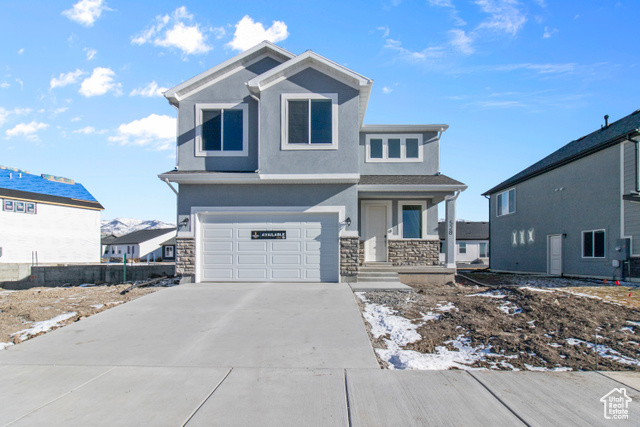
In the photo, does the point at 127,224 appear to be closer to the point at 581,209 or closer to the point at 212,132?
the point at 212,132

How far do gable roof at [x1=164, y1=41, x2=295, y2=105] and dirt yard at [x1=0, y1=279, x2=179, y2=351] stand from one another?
6064mm

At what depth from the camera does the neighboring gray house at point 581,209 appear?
14703 millimetres

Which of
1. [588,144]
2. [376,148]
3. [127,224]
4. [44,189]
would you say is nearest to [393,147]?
[376,148]

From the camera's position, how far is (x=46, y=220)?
3017 cm

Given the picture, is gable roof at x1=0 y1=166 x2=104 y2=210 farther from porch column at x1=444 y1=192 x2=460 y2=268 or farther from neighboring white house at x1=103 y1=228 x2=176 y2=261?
porch column at x1=444 y1=192 x2=460 y2=268

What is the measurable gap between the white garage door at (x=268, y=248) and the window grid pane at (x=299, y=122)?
2.29 m

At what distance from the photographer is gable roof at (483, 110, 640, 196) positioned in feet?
49.6

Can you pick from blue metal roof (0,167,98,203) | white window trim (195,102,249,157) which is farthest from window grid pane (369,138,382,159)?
blue metal roof (0,167,98,203)

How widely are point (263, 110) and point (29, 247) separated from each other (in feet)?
81.6

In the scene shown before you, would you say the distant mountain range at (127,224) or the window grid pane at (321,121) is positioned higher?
the window grid pane at (321,121)

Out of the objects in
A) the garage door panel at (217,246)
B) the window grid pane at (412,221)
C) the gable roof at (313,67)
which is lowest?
the garage door panel at (217,246)

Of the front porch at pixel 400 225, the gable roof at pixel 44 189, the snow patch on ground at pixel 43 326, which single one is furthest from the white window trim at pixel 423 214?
the gable roof at pixel 44 189

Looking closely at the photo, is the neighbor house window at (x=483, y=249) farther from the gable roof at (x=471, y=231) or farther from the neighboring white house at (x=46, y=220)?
the neighboring white house at (x=46, y=220)

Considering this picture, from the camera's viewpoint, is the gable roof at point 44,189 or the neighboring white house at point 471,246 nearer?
the gable roof at point 44,189
